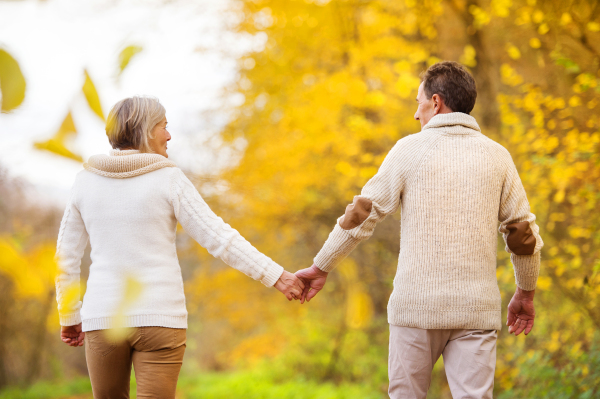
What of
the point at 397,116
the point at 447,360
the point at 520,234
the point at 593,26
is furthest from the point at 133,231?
the point at 397,116

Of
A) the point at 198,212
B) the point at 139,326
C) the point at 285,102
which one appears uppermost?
the point at 285,102

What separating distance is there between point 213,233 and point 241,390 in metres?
6.05

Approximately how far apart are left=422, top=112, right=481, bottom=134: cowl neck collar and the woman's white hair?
46.4 inches

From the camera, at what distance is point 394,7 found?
20.6ft

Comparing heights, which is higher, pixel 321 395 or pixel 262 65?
pixel 262 65

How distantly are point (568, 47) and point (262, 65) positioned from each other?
12.7 ft

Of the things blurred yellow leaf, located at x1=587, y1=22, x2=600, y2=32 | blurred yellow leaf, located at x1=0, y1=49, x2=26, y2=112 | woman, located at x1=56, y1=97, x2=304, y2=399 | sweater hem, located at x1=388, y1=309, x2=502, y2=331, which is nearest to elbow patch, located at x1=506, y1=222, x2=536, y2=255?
sweater hem, located at x1=388, y1=309, x2=502, y2=331

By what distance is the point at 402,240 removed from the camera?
213cm

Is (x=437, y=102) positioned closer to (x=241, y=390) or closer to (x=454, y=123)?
(x=454, y=123)

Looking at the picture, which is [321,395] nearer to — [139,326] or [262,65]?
[262,65]

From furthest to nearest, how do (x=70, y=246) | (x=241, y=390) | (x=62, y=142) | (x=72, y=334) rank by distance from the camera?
(x=241, y=390)
(x=72, y=334)
(x=70, y=246)
(x=62, y=142)

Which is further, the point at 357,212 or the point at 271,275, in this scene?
the point at 271,275

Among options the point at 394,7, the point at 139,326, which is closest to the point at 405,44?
the point at 394,7

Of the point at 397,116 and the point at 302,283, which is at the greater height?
the point at 397,116
